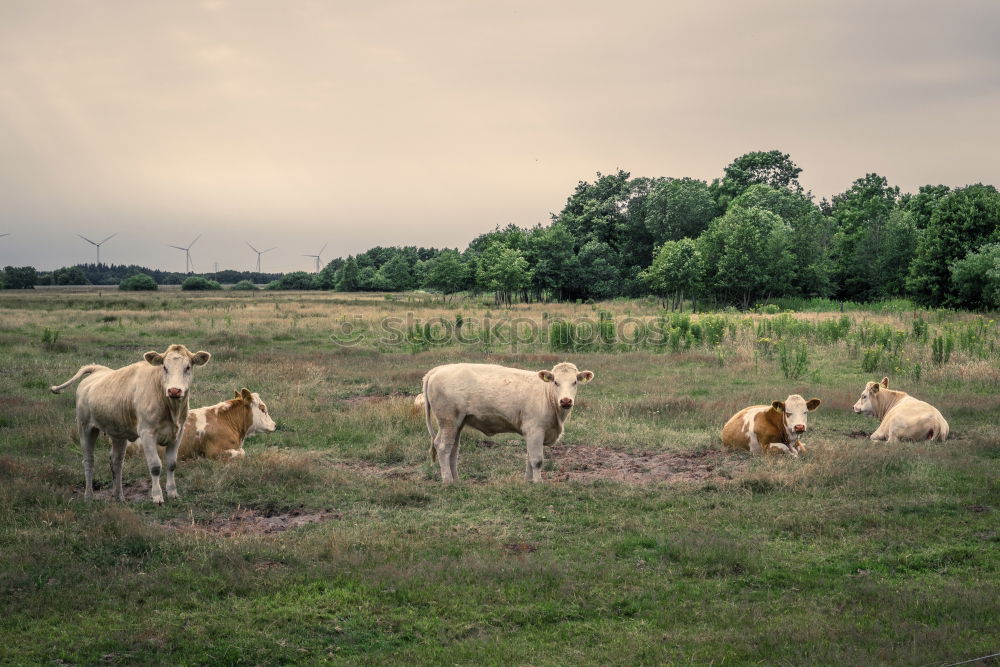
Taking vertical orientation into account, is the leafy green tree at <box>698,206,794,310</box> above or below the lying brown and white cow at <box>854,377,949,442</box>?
above

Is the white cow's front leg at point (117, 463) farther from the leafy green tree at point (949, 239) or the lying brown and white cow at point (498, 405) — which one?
the leafy green tree at point (949, 239)

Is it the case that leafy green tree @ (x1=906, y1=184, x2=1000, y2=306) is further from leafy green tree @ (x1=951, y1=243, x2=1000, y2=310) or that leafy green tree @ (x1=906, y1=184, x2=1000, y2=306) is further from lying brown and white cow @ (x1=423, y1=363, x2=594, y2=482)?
lying brown and white cow @ (x1=423, y1=363, x2=594, y2=482)

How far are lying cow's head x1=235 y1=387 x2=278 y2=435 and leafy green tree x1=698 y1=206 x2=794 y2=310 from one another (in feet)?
190

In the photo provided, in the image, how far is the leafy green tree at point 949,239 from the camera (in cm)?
5647

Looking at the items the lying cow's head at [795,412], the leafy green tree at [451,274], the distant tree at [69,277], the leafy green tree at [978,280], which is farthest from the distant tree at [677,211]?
the distant tree at [69,277]

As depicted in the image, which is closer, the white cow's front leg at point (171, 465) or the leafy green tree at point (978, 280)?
the white cow's front leg at point (171, 465)

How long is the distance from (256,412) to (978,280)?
174 feet

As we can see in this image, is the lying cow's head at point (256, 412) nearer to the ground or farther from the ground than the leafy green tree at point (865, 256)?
nearer to the ground

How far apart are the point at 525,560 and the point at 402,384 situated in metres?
14.1

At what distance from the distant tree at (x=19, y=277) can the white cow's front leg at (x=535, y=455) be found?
160 metres

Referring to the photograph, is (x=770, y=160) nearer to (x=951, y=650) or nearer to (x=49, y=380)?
(x=49, y=380)

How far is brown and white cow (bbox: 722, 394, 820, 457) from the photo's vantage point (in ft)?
44.7

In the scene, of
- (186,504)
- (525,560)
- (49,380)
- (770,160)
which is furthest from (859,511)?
(770,160)

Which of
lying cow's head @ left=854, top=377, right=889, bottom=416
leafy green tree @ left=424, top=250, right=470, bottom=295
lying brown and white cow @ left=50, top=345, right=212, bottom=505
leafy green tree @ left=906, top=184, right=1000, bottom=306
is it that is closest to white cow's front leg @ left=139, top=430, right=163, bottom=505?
lying brown and white cow @ left=50, top=345, right=212, bottom=505
